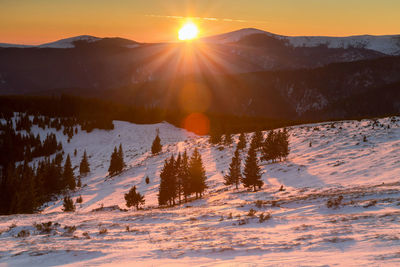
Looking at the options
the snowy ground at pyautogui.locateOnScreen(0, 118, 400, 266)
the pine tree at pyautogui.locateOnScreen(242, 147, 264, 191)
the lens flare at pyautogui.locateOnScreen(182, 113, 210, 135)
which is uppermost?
the lens flare at pyautogui.locateOnScreen(182, 113, 210, 135)

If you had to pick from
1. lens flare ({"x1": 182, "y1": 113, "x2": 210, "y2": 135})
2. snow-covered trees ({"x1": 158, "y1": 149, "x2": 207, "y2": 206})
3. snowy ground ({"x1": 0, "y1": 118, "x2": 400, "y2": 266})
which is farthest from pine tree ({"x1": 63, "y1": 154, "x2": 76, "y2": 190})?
lens flare ({"x1": 182, "y1": 113, "x2": 210, "y2": 135})

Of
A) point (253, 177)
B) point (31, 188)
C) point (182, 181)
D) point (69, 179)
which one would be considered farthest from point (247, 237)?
point (69, 179)

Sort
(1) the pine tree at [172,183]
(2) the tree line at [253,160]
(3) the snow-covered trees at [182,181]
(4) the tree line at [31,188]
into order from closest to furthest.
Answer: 1. (2) the tree line at [253,160]
2. (3) the snow-covered trees at [182,181]
3. (1) the pine tree at [172,183]
4. (4) the tree line at [31,188]

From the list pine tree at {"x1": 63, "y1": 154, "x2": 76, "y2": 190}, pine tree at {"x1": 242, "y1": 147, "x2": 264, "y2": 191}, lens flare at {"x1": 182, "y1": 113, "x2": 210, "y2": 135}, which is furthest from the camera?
lens flare at {"x1": 182, "y1": 113, "x2": 210, "y2": 135}

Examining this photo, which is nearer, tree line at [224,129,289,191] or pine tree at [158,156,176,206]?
tree line at [224,129,289,191]

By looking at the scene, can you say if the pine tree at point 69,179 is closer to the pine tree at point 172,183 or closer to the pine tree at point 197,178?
the pine tree at point 172,183

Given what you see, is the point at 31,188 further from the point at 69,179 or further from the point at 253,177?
the point at 253,177

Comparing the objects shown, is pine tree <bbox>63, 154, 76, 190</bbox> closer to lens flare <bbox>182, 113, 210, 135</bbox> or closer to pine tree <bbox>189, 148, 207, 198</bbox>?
pine tree <bbox>189, 148, 207, 198</bbox>

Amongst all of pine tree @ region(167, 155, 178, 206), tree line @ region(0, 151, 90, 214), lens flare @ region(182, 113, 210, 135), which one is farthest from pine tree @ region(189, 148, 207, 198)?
lens flare @ region(182, 113, 210, 135)

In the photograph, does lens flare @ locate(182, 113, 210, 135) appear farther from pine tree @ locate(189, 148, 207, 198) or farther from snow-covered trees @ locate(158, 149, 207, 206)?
pine tree @ locate(189, 148, 207, 198)

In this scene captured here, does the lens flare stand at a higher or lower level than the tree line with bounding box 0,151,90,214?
higher

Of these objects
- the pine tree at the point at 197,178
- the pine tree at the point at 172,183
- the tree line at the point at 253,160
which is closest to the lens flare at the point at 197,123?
the tree line at the point at 253,160

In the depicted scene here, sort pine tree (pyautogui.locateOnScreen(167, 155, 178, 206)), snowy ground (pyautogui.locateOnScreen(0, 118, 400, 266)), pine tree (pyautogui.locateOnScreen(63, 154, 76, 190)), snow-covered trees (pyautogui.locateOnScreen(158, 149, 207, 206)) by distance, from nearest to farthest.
Result: snowy ground (pyautogui.locateOnScreen(0, 118, 400, 266)), snow-covered trees (pyautogui.locateOnScreen(158, 149, 207, 206)), pine tree (pyautogui.locateOnScreen(167, 155, 178, 206)), pine tree (pyautogui.locateOnScreen(63, 154, 76, 190))

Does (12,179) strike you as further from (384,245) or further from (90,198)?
(384,245)
